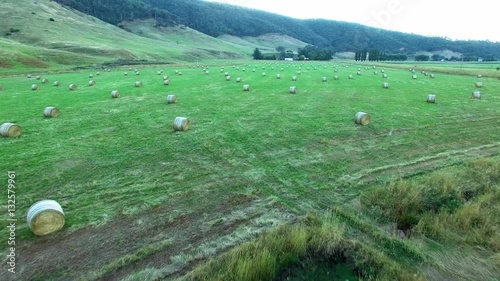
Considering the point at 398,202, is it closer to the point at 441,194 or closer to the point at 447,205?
the point at 447,205

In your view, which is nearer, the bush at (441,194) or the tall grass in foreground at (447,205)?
the tall grass in foreground at (447,205)

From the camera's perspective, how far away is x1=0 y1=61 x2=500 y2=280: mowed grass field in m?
8.27

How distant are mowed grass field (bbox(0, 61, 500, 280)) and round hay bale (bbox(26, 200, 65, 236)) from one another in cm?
21

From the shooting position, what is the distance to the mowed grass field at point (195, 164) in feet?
27.1

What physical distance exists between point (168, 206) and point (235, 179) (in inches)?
112

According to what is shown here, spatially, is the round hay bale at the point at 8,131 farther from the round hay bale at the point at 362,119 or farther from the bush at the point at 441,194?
the bush at the point at 441,194

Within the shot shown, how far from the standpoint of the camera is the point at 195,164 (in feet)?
43.6

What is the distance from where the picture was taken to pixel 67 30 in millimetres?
108000

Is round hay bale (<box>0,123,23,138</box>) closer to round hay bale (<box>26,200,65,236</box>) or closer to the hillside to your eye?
round hay bale (<box>26,200,65,236</box>)

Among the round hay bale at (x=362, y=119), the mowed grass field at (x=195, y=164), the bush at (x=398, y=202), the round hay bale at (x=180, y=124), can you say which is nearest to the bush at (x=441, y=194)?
the bush at (x=398, y=202)

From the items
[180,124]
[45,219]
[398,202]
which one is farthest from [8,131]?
[398,202]

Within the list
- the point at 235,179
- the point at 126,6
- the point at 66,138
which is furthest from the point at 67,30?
the point at 235,179

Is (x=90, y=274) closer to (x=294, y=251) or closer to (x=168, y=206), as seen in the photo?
(x=168, y=206)

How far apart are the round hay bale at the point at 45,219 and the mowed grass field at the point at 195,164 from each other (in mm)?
212
